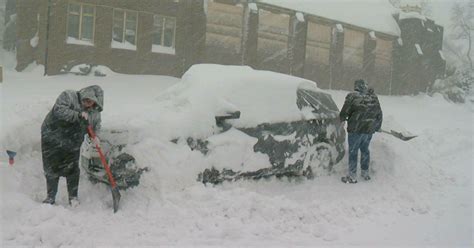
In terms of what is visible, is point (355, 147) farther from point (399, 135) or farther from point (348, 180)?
point (399, 135)

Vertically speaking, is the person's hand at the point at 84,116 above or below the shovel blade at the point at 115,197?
above

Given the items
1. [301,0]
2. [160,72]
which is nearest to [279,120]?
[160,72]

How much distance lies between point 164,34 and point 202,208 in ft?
55.6

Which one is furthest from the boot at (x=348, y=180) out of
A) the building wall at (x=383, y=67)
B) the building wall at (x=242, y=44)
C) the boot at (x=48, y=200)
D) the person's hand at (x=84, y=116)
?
the building wall at (x=383, y=67)

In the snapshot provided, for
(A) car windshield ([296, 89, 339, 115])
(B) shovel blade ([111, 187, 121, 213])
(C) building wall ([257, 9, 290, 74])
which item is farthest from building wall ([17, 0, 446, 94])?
(B) shovel blade ([111, 187, 121, 213])

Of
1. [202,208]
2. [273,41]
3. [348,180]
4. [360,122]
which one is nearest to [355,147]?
[360,122]

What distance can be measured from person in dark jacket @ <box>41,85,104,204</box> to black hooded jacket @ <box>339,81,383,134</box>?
4.18 m

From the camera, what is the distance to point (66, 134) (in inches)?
212

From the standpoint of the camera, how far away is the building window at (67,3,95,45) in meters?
18.9

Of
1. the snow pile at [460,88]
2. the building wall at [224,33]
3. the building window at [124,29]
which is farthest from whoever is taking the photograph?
the snow pile at [460,88]

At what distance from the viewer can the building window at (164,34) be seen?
20.9 m

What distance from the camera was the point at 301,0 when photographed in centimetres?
2720

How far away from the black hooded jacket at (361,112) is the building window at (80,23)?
1459cm

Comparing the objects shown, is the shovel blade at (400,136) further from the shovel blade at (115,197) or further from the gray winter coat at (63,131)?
the gray winter coat at (63,131)
